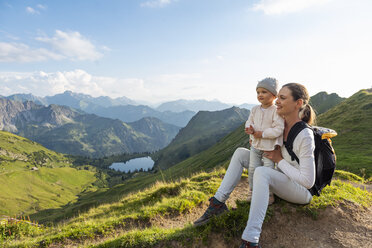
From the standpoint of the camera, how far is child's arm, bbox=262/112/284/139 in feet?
19.8

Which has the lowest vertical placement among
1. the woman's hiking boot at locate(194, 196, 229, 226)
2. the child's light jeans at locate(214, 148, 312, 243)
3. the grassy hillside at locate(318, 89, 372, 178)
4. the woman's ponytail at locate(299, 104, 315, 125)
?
the grassy hillside at locate(318, 89, 372, 178)

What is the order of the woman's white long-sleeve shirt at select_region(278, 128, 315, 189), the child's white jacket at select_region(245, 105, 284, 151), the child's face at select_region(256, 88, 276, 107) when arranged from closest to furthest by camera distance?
the woman's white long-sleeve shirt at select_region(278, 128, 315, 189)
the child's white jacket at select_region(245, 105, 284, 151)
the child's face at select_region(256, 88, 276, 107)

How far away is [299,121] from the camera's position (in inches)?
232

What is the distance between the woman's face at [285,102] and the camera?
5.96 m

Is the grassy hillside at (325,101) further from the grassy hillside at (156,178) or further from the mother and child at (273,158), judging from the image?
the mother and child at (273,158)

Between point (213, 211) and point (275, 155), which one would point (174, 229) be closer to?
point (213, 211)

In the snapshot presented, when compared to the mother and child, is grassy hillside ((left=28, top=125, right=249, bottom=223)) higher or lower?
lower

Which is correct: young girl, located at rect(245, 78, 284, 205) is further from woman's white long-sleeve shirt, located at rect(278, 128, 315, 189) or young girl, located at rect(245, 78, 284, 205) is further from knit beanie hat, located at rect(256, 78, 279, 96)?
woman's white long-sleeve shirt, located at rect(278, 128, 315, 189)

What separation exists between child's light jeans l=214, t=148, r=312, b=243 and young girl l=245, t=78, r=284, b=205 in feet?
1.44

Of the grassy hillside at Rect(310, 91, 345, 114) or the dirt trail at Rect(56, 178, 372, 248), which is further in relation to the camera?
the grassy hillside at Rect(310, 91, 345, 114)

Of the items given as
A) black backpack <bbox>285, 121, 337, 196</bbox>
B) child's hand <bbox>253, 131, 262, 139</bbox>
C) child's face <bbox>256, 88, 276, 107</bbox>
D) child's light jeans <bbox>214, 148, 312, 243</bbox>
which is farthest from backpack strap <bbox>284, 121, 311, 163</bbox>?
child's face <bbox>256, 88, 276, 107</bbox>

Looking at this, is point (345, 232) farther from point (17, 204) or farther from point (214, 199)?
point (17, 204)

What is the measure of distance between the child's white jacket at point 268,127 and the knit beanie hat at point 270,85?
0.54 meters

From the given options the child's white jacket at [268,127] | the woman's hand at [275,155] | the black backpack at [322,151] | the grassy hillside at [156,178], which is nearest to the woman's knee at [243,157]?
the child's white jacket at [268,127]
